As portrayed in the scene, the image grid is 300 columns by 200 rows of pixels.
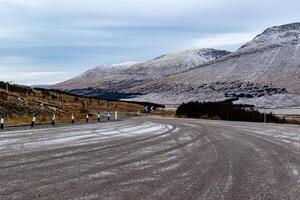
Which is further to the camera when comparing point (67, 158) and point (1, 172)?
point (67, 158)

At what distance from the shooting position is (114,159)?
1362cm

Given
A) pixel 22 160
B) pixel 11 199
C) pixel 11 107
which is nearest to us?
pixel 11 199

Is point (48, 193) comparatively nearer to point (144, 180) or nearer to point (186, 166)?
point (144, 180)

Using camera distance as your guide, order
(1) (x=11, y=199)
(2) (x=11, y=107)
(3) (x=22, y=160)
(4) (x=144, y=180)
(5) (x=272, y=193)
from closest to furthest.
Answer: (1) (x=11, y=199) → (5) (x=272, y=193) → (4) (x=144, y=180) → (3) (x=22, y=160) → (2) (x=11, y=107)

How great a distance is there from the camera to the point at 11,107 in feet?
151

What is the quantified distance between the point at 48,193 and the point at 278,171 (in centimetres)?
501

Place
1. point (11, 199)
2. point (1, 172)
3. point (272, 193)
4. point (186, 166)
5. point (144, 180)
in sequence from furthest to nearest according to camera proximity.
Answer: point (186, 166)
point (1, 172)
point (144, 180)
point (272, 193)
point (11, 199)

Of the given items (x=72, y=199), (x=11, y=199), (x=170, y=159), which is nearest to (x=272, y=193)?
(x=72, y=199)

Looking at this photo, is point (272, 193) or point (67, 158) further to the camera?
point (67, 158)

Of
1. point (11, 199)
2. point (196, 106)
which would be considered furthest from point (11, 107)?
point (11, 199)

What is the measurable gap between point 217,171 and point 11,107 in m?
36.7

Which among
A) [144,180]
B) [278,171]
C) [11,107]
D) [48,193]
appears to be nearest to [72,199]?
[48,193]

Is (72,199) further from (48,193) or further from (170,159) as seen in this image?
(170,159)

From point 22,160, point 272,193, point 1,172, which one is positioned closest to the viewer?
point 272,193
